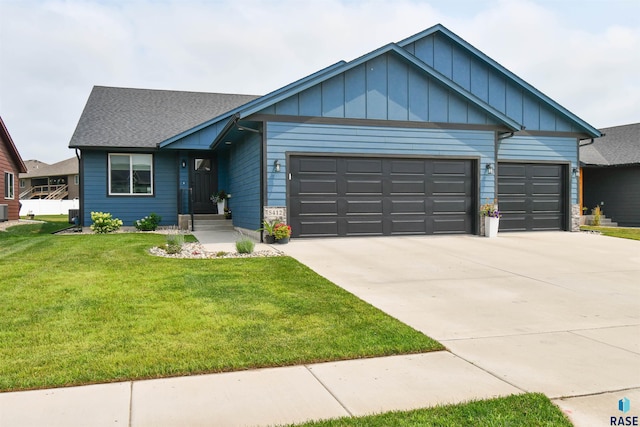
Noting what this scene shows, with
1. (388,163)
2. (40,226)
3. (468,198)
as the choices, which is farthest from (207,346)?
(40,226)

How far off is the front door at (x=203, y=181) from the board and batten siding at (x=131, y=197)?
70 cm

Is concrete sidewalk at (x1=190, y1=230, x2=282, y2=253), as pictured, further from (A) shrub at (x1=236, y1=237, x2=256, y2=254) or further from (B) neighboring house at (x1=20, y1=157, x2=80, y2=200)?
(B) neighboring house at (x1=20, y1=157, x2=80, y2=200)

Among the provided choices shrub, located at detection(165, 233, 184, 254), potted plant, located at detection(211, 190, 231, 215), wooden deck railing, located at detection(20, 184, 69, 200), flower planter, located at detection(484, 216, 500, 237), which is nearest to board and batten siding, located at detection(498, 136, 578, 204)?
flower planter, located at detection(484, 216, 500, 237)

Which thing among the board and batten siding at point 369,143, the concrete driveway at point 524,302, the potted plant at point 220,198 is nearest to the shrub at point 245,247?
the concrete driveway at point 524,302

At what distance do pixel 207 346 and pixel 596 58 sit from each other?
21004mm

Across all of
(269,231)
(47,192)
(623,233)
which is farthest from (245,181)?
(47,192)

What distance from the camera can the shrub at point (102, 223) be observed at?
1555 centimetres

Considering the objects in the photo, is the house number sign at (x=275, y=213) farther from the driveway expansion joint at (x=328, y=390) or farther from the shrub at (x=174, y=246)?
the driveway expansion joint at (x=328, y=390)

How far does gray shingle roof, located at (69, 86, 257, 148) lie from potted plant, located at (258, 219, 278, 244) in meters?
6.86

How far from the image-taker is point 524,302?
5.89 metres

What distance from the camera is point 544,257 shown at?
31.1 feet

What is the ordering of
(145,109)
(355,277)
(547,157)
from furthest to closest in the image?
(145,109) < (547,157) < (355,277)

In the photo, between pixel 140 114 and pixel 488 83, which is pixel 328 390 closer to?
pixel 488 83

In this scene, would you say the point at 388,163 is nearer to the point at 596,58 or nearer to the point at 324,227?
the point at 324,227
